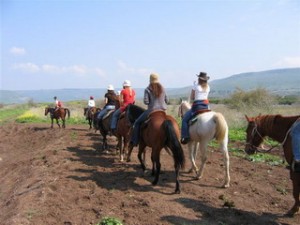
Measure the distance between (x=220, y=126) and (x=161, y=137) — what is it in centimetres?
150

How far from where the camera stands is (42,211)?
22.4ft

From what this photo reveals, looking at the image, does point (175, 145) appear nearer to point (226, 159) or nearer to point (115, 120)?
point (226, 159)

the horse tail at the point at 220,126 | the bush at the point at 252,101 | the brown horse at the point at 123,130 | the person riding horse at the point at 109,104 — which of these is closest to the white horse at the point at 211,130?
the horse tail at the point at 220,126

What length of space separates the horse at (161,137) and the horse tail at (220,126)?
3.35ft

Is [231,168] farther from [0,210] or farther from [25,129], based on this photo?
[25,129]

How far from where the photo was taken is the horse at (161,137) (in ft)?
26.0

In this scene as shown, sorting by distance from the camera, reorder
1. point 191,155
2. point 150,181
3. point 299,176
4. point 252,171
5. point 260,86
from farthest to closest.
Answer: point 260,86
point 252,171
point 191,155
point 150,181
point 299,176

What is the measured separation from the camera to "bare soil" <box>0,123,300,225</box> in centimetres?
673

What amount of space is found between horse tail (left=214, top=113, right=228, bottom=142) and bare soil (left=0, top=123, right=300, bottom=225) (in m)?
1.39

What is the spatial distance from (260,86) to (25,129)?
2175 centimetres

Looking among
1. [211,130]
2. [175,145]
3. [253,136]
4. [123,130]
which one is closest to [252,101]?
[123,130]

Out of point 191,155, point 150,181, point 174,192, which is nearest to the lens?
point 174,192

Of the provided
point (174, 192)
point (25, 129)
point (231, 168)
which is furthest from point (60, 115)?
point (174, 192)

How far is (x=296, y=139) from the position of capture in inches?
263
